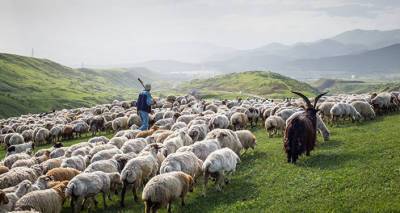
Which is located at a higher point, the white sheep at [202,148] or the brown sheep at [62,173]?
the white sheep at [202,148]

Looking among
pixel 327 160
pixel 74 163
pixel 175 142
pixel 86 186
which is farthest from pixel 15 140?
pixel 327 160

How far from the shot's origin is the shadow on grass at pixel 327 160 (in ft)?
54.9

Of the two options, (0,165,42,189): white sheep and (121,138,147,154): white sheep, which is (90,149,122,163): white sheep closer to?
(121,138,147,154): white sheep

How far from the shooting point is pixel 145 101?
2911 cm

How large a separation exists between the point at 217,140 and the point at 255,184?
4064 mm

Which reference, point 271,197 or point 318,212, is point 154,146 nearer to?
point 271,197

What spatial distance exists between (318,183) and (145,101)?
17110mm

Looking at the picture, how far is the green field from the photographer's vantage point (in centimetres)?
1252

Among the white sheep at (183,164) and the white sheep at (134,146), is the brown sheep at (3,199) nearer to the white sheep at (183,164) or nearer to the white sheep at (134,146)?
the white sheep at (183,164)

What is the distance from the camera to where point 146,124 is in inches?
1182

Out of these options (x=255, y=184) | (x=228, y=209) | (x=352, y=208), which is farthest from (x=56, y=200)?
(x=352, y=208)

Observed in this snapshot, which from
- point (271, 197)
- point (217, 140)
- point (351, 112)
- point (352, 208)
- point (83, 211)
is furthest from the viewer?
point (351, 112)

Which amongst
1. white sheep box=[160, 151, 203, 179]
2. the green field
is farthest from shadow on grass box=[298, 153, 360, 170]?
white sheep box=[160, 151, 203, 179]

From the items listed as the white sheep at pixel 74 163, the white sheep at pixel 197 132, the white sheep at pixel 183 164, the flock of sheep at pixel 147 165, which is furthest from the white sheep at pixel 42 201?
the white sheep at pixel 197 132
